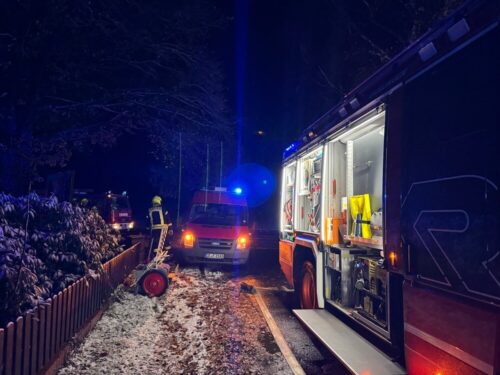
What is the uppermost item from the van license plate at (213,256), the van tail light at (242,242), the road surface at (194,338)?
the van tail light at (242,242)

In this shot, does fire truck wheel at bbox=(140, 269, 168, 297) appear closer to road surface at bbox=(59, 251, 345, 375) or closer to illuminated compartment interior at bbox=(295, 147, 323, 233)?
road surface at bbox=(59, 251, 345, 375)

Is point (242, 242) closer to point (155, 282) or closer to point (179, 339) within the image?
point (155, 282)

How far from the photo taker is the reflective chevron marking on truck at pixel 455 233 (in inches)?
76.3

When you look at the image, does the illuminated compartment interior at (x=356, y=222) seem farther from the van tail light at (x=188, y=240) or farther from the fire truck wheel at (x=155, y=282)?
the van tail light at (x=188, y=240)

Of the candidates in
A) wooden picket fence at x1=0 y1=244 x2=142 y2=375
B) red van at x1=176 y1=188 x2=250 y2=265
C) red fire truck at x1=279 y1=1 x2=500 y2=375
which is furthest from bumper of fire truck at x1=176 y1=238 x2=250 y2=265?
red fire truck at x1=279 y1=1 x2=500 y2=375

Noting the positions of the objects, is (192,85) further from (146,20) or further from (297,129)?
(297,129)

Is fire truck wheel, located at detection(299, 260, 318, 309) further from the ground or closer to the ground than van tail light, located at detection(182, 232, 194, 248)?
closer to the ground

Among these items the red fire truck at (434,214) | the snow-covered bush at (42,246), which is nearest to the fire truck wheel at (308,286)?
the red fire truck at (434,214)

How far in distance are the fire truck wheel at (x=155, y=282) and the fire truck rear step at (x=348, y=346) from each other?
3.07 metres

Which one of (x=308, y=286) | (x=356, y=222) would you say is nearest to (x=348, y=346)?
(x=356, y=222)

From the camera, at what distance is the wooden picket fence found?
285 centimetres

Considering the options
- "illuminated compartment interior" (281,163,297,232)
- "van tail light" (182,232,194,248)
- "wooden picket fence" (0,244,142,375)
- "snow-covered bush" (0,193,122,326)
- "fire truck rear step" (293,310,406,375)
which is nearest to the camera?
"wooden picket fence" (0,244,142,375)

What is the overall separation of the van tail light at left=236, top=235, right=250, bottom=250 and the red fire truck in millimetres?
5595

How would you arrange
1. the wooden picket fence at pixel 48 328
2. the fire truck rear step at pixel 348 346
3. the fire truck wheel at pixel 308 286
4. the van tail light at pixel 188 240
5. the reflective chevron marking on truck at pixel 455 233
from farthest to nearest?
the van tail light at pixel 188 240, the fire truck wheel at pixel 308 286, the fire truck rear step at pixel 348 346, the wooden picket fence at pixel 48 328, the reflective chevron marking on truck at pixel 455 233
